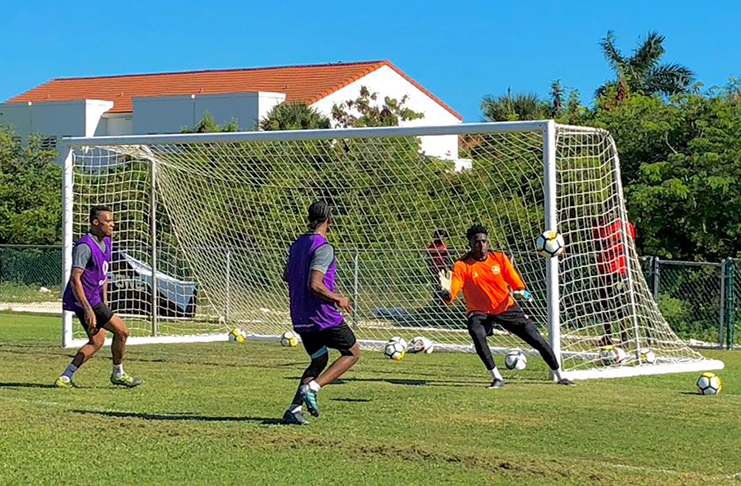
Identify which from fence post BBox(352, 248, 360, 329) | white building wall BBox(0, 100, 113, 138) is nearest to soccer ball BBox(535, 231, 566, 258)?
fence post BBox(352, 248, 360, 329)

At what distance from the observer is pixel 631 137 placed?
2611 cm

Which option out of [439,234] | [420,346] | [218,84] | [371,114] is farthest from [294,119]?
[420,346]

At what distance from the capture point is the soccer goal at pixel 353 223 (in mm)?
16078

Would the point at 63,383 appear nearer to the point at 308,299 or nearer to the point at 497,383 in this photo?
the point at 308,299

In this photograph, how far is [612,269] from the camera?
15.7m

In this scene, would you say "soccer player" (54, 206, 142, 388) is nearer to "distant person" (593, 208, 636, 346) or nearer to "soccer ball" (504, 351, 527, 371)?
"soccer ball" (504, 351, 527, 371)

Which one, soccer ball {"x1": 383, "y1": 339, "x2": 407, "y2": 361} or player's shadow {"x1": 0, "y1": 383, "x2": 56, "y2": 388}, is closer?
player's shadow {"x1": 0, "y1": 383, "x2": 56, "y2": 388}

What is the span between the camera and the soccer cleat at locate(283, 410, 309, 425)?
33.3 feet

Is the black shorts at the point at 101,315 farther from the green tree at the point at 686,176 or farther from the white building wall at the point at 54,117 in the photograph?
the white building wall at the point at 54,117

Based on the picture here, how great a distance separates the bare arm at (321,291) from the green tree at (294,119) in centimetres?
3399

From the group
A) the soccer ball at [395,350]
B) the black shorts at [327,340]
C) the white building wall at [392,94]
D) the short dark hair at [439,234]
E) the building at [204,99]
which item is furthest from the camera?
the white building wall at [392,94]

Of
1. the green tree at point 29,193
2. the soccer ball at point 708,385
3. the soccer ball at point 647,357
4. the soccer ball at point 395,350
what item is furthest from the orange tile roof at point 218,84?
the soccer ball at point 708,385

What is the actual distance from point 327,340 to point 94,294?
3681 millimetres

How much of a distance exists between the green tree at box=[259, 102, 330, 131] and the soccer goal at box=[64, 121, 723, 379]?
68.7ft
